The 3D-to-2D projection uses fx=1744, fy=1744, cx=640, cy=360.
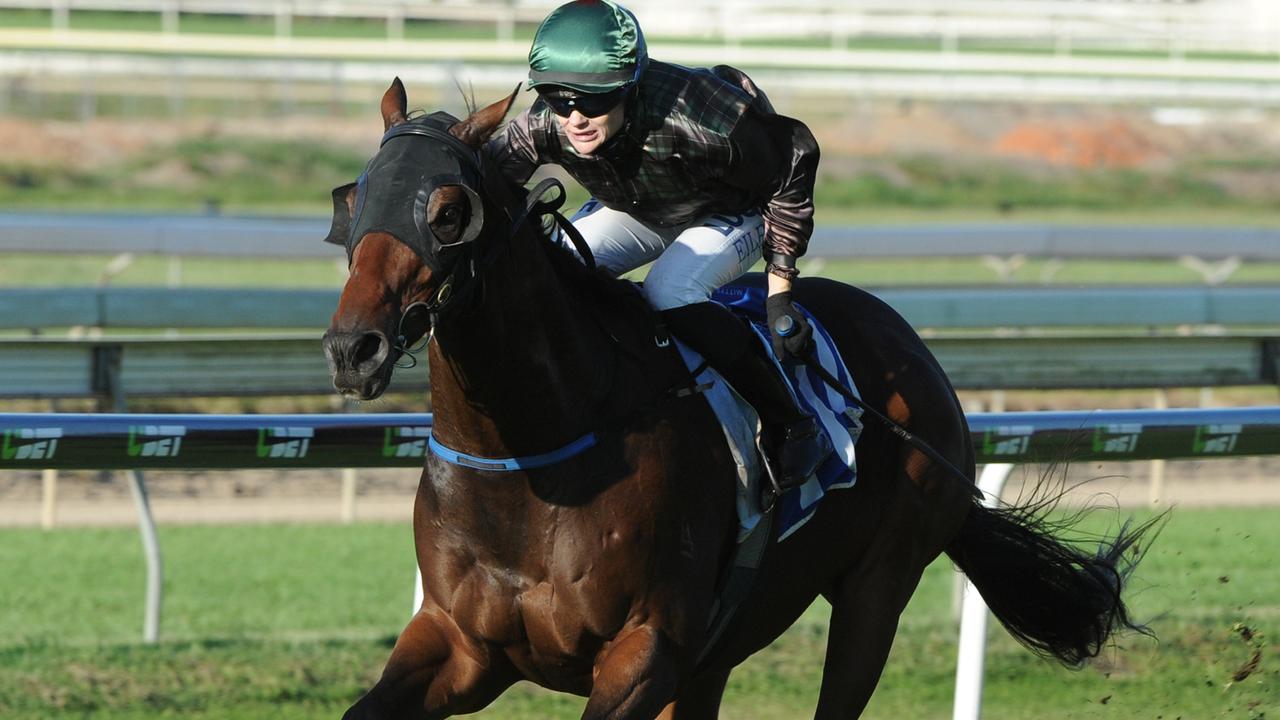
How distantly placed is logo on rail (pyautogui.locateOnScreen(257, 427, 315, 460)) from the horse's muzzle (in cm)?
181

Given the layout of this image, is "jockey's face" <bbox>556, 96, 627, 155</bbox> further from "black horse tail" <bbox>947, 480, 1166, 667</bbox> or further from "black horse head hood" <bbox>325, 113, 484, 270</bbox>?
"black horse tail" <bbox>947, 480, 1166, 667</bbox>

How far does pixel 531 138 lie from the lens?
11.8 feet

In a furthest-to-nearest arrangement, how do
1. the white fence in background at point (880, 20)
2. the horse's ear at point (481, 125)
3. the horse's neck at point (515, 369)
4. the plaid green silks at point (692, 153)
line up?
the white fence in background at point (880, 20) < the plaid green silks at point (692, 153) < the horse's neck at point (515, 369) < the horse's ear at point (481, 125)

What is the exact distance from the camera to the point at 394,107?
333cm

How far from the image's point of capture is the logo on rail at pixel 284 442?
4594mm

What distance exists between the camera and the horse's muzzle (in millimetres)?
2822

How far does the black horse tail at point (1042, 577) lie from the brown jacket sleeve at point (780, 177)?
1.24m

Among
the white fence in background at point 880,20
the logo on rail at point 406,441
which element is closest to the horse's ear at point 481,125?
the logo on rail at point 406,441

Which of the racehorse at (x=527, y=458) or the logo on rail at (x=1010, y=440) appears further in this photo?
the logo on rail at (x=1010, y=440)

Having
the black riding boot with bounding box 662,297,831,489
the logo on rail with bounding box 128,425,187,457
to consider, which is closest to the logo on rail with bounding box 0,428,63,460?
the logo on rail with bounding box 128,425,187,457

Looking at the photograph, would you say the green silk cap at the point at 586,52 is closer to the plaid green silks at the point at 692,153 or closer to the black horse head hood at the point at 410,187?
the plaid green silks at the point at 692,153

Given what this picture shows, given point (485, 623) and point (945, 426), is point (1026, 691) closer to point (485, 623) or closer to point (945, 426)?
point (945, 426)

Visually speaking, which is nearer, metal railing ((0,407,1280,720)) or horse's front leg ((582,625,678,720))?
horse's front leg ((582,625,678,720))

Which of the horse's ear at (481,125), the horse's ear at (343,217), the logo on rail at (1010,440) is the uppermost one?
the horse's ear at (481,125)
